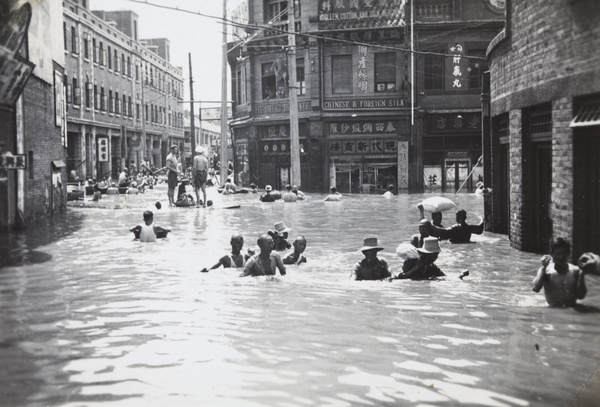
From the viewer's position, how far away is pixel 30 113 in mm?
16031

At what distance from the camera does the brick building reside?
7453mm

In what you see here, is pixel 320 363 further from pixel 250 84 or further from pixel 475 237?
pixel 250 84

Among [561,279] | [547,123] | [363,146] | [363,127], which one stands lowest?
[561,279]

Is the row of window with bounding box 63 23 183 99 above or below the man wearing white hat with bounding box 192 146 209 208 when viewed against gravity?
above

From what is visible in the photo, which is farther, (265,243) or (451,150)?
(451,150)

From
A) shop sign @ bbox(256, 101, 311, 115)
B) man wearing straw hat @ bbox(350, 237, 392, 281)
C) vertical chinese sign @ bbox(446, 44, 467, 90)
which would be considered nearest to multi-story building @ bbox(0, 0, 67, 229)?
man wearing straw hat @ bbox(350, 237, 392, 281)

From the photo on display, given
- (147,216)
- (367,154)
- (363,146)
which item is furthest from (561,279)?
(363,146)

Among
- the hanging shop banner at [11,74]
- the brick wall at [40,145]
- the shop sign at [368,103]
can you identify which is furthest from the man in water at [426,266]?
the shop sign at [368,103]

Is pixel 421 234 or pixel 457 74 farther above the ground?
pixel 457 74

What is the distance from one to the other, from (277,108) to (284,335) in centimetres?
3131

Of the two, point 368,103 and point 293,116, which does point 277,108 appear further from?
point 293,116

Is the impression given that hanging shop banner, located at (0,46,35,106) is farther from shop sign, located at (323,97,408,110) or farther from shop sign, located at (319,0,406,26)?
shop sign, located at (319,0,406,26)

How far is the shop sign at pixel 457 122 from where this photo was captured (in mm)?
34781

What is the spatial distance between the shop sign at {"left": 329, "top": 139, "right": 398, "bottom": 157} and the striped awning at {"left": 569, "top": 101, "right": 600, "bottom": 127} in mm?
27428
